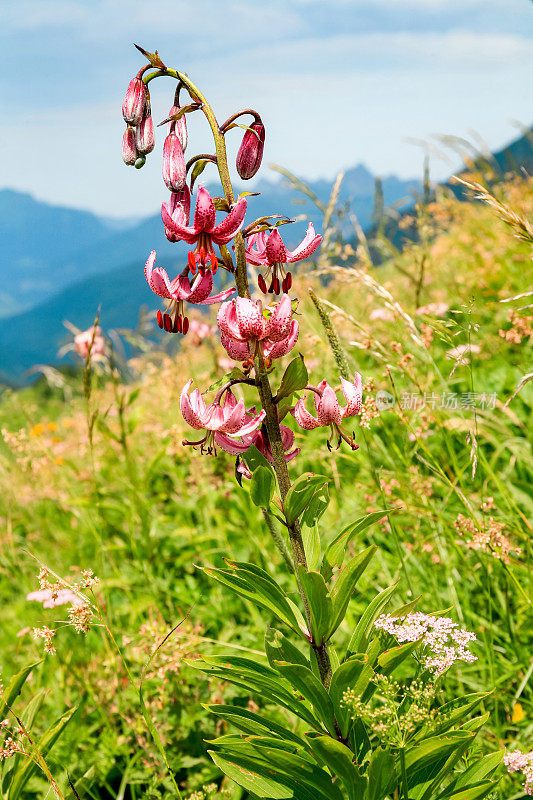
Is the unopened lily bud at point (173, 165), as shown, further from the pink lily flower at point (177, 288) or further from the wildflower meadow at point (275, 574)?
the pink lily flower at point (177, 288)

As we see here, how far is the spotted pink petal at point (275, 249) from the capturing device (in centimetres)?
119

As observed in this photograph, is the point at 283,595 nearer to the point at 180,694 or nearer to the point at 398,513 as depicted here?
the point at 180,694

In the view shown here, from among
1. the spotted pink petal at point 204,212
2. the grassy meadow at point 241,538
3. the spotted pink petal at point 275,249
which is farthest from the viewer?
the grassy meadow at point 241,538

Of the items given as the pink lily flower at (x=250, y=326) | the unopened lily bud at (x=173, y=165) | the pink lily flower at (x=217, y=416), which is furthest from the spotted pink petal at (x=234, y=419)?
the unopened lily bud at (x=173, y=165)

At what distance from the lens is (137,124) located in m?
1.26

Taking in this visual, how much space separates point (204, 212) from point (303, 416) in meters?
0.46

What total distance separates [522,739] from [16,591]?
2.95m

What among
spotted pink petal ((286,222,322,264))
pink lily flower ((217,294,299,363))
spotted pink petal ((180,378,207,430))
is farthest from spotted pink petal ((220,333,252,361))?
spotted pink petal ((286,222,322,264))

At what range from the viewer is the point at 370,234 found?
5703 millimetres

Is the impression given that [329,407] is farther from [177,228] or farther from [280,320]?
[177,228]

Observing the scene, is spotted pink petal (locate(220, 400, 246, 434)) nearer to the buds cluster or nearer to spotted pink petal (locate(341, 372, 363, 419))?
spotted pink petal (locate(341, 372, 363, 419))

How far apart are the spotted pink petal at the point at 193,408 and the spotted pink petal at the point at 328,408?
25cm

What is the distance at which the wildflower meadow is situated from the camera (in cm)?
118

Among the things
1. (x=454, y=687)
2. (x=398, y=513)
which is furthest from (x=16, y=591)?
(x=454, y=687)
